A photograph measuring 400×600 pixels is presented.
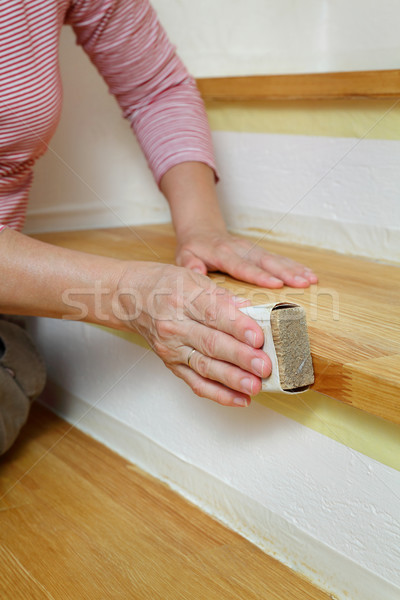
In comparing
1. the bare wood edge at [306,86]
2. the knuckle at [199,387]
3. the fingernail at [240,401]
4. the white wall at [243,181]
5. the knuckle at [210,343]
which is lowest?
the white wall at [243,181]

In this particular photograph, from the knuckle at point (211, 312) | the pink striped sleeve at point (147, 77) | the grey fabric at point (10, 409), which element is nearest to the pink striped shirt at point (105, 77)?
the pink striped sleeve at point (147, 77)

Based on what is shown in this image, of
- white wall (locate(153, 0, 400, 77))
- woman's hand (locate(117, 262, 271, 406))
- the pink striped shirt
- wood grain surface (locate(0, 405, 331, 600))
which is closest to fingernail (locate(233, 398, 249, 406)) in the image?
woman's hand (locate(117, 262, 271, 406))

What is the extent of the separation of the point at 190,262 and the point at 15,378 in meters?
0.34

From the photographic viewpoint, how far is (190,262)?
80 cm

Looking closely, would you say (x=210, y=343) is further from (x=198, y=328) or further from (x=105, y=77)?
(x=105, y=77)

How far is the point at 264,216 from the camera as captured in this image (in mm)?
1029

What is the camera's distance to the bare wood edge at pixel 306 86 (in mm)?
789

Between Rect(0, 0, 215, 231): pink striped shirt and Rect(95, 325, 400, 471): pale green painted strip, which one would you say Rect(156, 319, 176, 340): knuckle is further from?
Rect(0, 0, 215, 231): pink striped shirt

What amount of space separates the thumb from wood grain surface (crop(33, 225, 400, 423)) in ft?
0.07

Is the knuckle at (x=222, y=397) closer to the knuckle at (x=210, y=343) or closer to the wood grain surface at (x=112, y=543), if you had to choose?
the knuckle at (x=210, y=343)

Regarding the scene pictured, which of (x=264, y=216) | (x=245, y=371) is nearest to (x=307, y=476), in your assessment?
(x=245, y=371)

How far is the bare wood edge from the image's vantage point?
31.0 inches

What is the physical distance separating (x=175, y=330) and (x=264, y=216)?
485mm

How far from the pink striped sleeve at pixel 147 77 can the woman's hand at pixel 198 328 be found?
0.36 m
